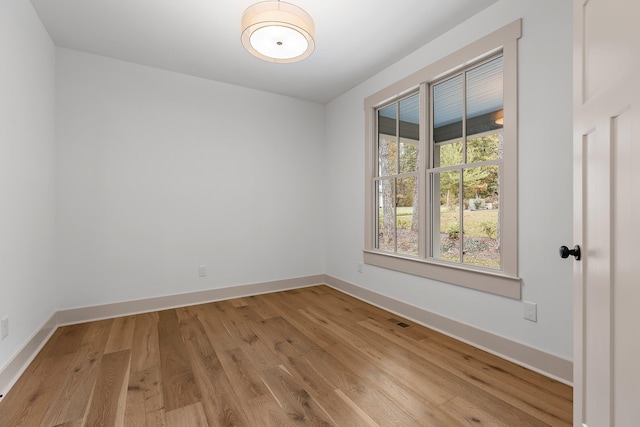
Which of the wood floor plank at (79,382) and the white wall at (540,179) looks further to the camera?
the white wall at (540,179)

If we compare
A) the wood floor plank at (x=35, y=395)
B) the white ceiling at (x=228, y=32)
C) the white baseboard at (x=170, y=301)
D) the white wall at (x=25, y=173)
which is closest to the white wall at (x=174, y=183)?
the white baseboard at (x=170, y=301)

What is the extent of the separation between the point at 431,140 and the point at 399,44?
38.1 inches

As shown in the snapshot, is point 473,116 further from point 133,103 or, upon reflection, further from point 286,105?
point 133,103

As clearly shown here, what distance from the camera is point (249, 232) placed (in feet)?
12.6

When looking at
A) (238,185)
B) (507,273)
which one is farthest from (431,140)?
(238,185)

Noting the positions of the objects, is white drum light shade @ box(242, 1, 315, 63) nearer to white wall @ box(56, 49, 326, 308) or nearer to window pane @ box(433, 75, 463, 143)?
window pane @ box(433, 75, 463, 143)

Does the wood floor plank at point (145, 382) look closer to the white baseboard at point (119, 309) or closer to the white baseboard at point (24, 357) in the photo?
the white baseboard at point (119, 309)

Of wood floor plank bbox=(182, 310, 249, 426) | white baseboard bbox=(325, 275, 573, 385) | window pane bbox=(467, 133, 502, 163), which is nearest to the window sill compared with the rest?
white baseboard bbox=(325, 275, 573, 385)

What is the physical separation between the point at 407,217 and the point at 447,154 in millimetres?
798

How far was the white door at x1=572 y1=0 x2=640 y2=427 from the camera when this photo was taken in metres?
0.90

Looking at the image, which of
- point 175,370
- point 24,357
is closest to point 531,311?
point 175,370

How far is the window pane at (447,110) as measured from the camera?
2660 millimetres

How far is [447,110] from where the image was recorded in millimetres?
2764

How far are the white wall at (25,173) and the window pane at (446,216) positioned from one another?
3237mm
